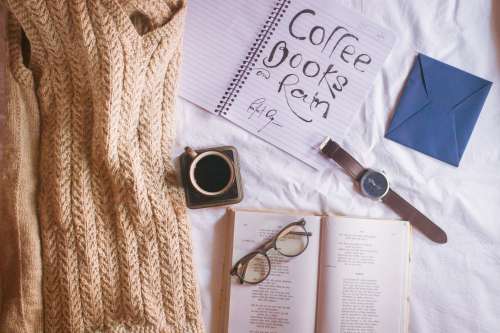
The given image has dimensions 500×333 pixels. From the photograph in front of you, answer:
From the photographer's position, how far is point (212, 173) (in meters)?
0.74

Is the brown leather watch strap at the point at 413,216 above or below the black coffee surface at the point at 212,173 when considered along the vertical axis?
below

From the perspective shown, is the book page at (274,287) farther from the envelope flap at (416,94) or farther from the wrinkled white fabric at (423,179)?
the envelope flap at (416,94)

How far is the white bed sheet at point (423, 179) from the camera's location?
782 millimetres

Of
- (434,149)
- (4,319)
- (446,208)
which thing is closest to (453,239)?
(446,208)

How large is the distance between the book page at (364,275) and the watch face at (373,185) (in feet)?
0.15

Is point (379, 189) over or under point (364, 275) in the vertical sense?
over

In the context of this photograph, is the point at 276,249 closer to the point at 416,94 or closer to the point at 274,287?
the point at 274,287

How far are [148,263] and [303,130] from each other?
1.07ft

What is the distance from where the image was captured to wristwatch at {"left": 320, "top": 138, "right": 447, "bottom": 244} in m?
0.78

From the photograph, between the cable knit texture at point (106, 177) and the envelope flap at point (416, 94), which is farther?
the envelope flap at point (416, 94)

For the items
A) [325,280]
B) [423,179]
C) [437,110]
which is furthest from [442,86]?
[325,280]

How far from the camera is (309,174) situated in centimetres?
79

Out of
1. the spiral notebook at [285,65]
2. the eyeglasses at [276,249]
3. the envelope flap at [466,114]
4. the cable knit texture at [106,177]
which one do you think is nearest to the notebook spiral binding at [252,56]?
the spiral notebook at [285,65]
